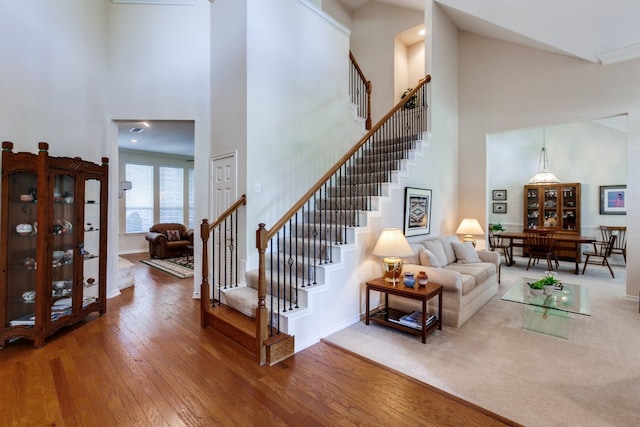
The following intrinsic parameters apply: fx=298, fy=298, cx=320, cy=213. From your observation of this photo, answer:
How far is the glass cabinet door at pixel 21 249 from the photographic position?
297 centimetres

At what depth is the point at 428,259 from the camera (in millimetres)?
3977

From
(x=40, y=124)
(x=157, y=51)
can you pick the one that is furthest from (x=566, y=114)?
(x=40, y=124)

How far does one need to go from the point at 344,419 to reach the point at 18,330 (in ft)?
10.6

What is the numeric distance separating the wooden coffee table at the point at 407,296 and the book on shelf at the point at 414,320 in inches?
1.3

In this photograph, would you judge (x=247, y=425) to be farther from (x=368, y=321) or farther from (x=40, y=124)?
(x=40, y=124)

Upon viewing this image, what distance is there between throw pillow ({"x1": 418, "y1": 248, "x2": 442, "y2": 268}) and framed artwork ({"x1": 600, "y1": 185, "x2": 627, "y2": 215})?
5.94 metres

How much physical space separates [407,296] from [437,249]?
159 cm

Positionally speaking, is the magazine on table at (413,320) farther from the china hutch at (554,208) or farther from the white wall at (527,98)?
the china hutch at (554,208)

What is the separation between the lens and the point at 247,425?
1.89m

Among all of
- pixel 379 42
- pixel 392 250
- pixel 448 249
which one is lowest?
pixel 448 249

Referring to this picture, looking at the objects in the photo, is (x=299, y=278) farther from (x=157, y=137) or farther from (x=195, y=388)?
(x=157, y=137)

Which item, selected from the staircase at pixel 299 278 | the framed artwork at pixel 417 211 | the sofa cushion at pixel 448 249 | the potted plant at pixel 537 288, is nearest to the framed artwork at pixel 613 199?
the sofa cushion at pixel 448 249

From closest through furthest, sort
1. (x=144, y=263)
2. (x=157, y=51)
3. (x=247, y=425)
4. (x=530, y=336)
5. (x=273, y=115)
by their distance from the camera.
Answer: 1. (x=247, y=425)
2. (x=530, y=336)
3. (x=273, y=115)
4. (x=157, y=51)
5. (x=144, y=263)

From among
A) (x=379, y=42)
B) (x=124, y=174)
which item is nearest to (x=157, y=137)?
(x=124, y=174)
